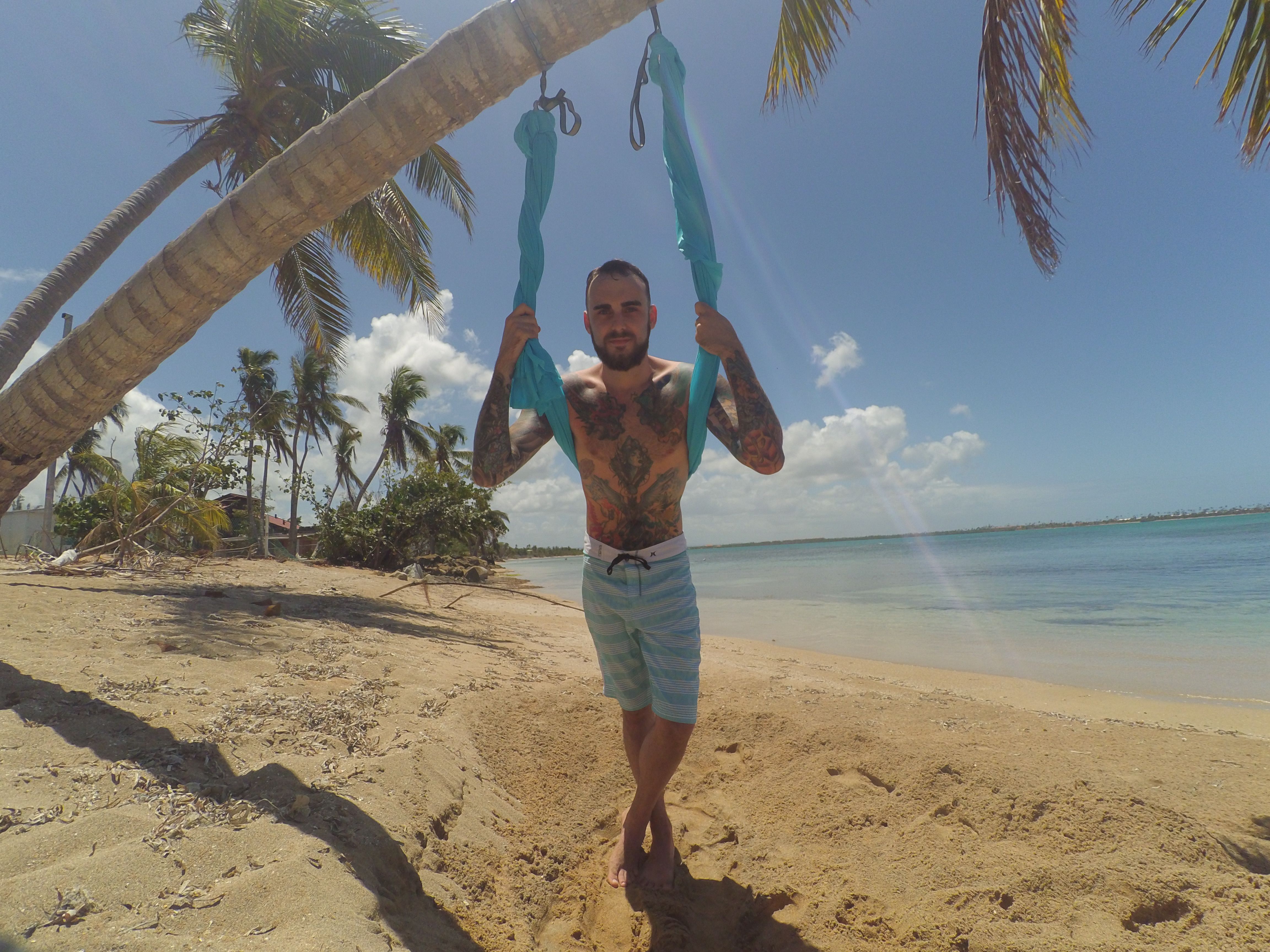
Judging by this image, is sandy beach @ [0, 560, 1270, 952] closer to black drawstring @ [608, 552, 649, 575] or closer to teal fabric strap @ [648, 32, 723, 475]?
black drawstring @ [608, 552, 649, 575]

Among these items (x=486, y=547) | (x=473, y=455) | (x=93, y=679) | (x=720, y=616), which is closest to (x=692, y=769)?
(x=473, y=455)

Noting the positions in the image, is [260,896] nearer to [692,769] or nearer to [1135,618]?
[692,769]

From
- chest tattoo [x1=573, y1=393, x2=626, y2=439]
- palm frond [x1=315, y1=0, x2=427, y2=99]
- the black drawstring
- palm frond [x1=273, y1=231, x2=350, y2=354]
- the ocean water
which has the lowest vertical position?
the ocean water

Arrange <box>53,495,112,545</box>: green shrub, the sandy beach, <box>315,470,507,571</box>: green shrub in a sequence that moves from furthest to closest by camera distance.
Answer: <box>315,470,507,571</box>: green shrub < <box>53,495,112,545</box>: green shrub < the sandy beach

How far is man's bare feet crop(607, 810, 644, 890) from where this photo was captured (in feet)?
6.26

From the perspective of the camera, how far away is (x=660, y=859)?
6.44 ft

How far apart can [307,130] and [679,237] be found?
621 centimetres

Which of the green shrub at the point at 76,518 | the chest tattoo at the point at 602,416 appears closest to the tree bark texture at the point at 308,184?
the chest tattoo at the point at 602,416

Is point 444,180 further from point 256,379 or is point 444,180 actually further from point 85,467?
point 85,467

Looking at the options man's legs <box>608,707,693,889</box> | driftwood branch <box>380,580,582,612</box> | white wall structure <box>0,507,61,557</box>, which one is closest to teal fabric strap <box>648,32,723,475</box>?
man's legs <box>608,707,693,889</box>

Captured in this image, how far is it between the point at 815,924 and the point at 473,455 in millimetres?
1730

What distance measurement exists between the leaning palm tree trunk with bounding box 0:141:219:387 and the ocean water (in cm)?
756

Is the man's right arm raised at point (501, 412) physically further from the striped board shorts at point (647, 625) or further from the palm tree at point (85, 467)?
the palm tree at point (85, 467)

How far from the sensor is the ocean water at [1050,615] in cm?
552
